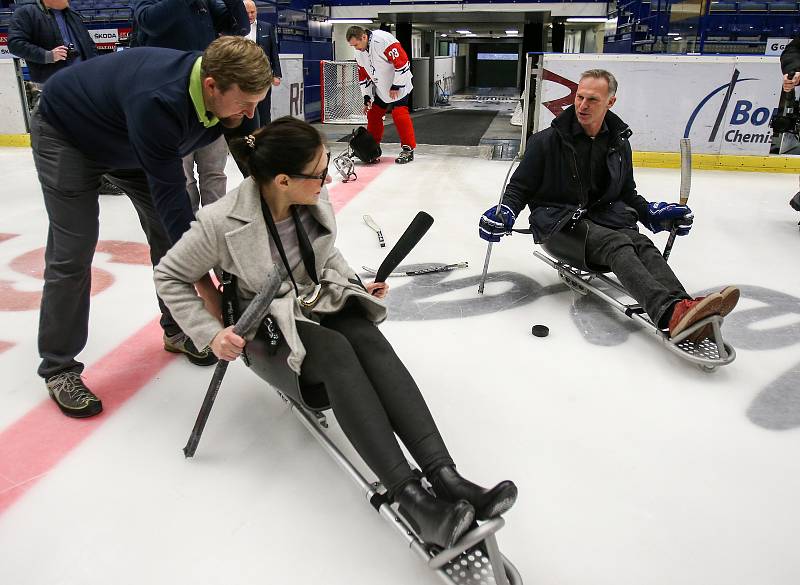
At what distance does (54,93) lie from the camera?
1.85 m

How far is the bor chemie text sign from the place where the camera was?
5883 mm

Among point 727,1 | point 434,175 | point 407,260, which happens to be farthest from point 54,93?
point 727,1

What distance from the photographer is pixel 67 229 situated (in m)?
1.94

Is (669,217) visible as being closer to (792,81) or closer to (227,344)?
(227,344)

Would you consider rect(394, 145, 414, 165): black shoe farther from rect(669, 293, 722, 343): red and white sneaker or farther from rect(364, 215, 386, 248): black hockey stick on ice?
rect(669, 293, 722, 343): red and white sneaker

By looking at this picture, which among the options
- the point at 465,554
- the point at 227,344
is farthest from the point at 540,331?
the point at 227,344

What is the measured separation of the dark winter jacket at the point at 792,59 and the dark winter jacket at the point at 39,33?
4.98 metres

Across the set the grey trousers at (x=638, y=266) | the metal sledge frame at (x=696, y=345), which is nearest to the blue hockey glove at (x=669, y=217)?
the grey trousers at (x=638, y=266)

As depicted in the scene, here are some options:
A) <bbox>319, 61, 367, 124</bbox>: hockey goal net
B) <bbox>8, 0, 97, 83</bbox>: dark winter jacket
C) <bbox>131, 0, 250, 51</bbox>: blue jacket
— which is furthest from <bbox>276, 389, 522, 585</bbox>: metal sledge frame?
<bbox>319, 61, 367, 124</bbox>: hockey goal net

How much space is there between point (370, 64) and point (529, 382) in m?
5.00

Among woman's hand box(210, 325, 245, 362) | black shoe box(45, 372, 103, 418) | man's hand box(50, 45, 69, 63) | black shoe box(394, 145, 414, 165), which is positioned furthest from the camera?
black shoe box(394, 145, 414, 165)

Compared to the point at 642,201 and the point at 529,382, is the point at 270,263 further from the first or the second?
the point at 642,201

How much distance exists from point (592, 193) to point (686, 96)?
3.97 metres

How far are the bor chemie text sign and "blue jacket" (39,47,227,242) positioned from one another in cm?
513
